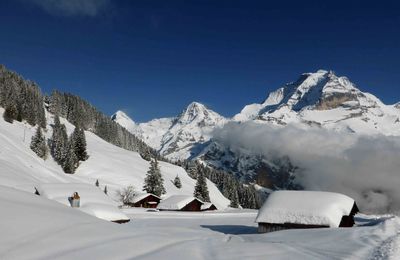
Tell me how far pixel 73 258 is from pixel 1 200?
2.80 metres

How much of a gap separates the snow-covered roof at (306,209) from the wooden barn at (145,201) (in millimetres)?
53371

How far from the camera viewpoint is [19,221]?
10.9 meters

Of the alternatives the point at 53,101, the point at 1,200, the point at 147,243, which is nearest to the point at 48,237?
the point at 1,200

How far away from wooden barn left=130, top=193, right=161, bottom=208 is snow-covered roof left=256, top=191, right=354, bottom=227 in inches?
2101

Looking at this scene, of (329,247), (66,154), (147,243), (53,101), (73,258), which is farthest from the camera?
(53,101)

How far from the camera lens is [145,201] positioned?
93500 millimetres

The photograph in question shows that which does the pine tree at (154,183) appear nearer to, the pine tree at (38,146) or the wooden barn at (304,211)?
the pine tree at (38,146)

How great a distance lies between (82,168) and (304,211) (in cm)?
8047

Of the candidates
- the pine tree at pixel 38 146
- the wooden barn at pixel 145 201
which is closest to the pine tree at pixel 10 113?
the pine tree at pixel 38 146

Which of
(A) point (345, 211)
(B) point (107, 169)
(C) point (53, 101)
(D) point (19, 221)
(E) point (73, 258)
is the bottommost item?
(E) point (73, 258)

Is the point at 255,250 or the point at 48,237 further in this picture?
the point at 255,250

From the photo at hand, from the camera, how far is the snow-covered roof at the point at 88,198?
3250 centimetres

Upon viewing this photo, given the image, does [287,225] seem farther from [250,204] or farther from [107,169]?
[250,204]

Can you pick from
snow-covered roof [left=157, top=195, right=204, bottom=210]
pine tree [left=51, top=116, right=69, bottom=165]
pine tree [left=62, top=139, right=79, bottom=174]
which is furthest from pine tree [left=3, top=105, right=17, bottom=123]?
snow-covered roof [left=157, top=195, right=204, bottom=210]
